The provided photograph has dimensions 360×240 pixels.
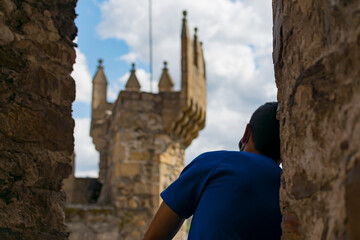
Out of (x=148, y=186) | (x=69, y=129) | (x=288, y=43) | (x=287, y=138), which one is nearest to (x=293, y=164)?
(x=287, y=138)

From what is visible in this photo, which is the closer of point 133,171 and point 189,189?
point 189,189

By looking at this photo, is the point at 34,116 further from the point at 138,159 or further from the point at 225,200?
the point at 138,159

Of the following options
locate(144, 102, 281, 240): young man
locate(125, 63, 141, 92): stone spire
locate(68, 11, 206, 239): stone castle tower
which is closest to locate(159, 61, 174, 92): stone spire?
locate(68, 11, 206, 239): stone castle tower

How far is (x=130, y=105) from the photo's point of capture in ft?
28.4

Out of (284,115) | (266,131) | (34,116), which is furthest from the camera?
(34,116)

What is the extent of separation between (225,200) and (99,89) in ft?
43.6

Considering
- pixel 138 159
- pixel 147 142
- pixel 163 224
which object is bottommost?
pixel 163 224

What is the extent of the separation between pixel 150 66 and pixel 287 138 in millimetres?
9276

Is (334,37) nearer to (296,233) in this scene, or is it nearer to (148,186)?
(296,233)

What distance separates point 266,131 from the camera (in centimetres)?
177

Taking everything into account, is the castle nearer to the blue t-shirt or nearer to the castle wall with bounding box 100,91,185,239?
the blue t-shirt

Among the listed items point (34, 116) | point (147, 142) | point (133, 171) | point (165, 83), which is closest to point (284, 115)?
point (34, 116)

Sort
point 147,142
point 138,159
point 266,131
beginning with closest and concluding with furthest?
point 266,131 → point 138,159 → point 147,142

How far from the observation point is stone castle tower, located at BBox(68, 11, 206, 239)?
26.8 ft
